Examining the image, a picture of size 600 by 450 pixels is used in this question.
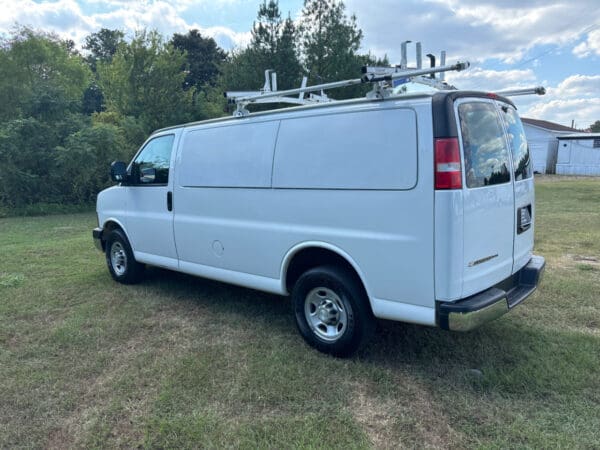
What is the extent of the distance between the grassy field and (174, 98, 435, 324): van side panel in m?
0.63

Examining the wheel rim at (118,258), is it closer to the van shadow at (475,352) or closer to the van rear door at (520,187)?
the van shadow at (475,352)

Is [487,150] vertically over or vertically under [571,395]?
over

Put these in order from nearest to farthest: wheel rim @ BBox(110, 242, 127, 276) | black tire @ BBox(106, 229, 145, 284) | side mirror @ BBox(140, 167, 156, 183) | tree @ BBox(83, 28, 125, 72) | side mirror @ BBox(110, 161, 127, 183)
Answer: side mirror @ BBox(140, 167, 156, 183), side mirror @ BBox(110, 161, 127, 183), black tire @ BBox(106, 229, 145, 284), wheel rim @ BBox(110, 242, 127, 276), tree @ BBox(83, 28, 125, 72)

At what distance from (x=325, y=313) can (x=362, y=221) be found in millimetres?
912

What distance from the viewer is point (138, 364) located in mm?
3725

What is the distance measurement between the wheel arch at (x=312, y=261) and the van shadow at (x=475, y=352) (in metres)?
0.58

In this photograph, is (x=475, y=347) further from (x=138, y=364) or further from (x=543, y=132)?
(x=543, y=132)

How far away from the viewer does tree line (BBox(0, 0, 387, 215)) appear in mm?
15820

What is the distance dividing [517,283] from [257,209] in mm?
2393

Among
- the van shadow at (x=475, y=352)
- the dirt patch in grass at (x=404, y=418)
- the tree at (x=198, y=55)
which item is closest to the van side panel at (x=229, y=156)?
the van shadow at (x=475, y=352)

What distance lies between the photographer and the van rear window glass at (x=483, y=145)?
3.12 metres

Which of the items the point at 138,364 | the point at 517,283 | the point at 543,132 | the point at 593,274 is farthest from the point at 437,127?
the point at 543,132

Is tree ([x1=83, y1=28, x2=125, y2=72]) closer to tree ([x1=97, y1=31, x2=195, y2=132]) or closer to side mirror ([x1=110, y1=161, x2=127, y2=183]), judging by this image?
tree ([x1=97, y1=31, x2=195, y2=132])

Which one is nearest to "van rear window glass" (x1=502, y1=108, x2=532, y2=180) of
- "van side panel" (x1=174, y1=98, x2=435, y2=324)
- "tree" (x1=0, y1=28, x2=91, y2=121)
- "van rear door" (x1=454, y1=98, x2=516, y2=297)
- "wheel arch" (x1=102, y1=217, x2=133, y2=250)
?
"van rear door" (x1=454, y1=98, x2=516, y2=297)
